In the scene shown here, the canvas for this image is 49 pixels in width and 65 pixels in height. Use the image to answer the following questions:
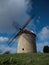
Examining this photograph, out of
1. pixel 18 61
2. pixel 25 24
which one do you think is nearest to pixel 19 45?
pixel 25 24

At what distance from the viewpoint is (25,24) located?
1665 inches

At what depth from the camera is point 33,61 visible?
91.1 ft

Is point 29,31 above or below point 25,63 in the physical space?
above

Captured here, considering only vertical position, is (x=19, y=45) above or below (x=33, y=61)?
above

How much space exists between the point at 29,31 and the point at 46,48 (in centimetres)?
662

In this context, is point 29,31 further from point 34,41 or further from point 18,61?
point 18,61

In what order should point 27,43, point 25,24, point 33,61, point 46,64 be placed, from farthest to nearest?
point 25,24 → point 27,43 → point 33,61 → point 46,64

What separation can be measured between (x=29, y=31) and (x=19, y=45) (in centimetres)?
361

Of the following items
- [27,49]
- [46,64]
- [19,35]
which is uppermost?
[19,35]

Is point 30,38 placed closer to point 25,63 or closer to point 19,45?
point 19,45

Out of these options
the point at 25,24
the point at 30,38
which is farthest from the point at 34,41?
the point at 25,24

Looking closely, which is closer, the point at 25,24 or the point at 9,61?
the point at 9,61

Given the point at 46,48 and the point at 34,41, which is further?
the point at 46,48

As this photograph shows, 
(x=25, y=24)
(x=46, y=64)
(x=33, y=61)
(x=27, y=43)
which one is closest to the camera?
(x=46, y=64)
